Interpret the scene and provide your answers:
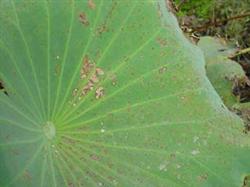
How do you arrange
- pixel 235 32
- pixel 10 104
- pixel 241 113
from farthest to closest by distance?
pixel 235 32 → pixel 241 113 → pixel 10 104

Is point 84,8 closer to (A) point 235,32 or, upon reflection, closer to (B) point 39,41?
(B) point 39,41

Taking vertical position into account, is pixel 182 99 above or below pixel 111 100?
below

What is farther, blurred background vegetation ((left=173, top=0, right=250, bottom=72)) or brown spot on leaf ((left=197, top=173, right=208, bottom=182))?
blurred background vegetation ((left=173, top=0, right=250, bottom=72))

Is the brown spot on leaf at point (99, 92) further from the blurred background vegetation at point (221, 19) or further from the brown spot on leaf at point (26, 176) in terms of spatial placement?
the blurred background vegetation at point (221, 19)

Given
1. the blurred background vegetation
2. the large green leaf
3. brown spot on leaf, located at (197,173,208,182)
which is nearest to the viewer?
the large green leaf

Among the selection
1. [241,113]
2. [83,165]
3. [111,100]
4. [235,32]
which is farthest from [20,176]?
[235,32]

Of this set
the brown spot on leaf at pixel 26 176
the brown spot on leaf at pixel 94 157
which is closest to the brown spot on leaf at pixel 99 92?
the brown spot on leaf at pixel 94 157


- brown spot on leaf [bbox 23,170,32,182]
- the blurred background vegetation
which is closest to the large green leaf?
brown spot on leaf [bbox 23,170,32,182]

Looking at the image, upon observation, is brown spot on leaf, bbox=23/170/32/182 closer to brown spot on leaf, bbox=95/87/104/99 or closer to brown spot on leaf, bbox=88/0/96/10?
brown spot on leaf, bbox=95/87/104/99

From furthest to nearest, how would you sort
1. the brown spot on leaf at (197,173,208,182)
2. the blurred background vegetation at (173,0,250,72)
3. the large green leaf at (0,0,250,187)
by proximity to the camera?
the blurred background vegetation at (173,0,250,72)
the brown spot on leaf at (197,173,208,182)
the large green leaf at (0,0,250,187)
